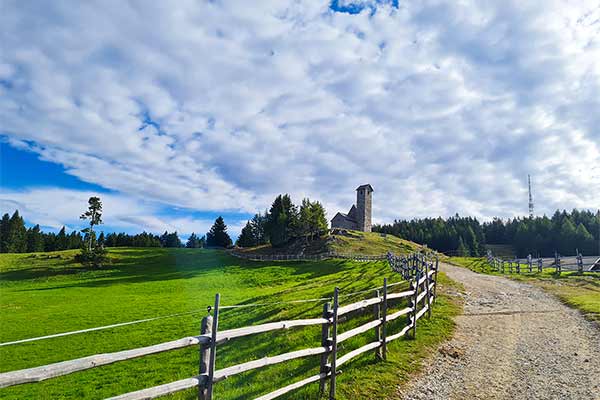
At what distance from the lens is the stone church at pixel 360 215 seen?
11050 cm

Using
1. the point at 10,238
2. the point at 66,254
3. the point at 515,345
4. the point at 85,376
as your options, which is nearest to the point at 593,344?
the point at 515,345

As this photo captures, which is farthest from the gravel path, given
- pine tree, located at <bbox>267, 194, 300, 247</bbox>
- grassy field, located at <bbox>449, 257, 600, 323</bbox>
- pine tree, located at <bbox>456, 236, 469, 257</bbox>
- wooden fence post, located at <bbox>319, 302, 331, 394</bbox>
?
pine tree, located at <bbox>456, 236, 469, 257</bbox>

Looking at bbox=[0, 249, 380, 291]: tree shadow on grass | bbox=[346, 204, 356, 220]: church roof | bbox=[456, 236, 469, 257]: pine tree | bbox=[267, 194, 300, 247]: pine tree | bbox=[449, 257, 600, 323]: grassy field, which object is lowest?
bbox=[0, 249, 380, 291]: tree shadow on grass

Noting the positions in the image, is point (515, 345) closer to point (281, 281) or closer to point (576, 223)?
point (281, 281)

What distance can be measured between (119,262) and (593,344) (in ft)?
238

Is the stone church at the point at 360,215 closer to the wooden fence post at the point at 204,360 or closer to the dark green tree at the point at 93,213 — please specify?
the dark green tree at the point at 93,213

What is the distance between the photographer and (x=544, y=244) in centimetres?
9994

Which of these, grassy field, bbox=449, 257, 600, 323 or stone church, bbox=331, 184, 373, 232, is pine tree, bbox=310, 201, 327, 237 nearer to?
stone church, bbox=331, 184, 373, 232

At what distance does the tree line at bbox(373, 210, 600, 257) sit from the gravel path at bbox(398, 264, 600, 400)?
9124 cm

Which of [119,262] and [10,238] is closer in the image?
[119,262]

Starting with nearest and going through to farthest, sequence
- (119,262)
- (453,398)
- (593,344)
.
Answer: (453,398) → (593,344) → (119,262)

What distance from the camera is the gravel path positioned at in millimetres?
7891

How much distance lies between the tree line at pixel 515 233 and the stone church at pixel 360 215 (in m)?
26.3

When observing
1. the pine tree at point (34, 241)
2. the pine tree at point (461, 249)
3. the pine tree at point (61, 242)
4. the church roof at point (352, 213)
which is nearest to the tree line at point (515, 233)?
the pine tree at point (461, 249)
